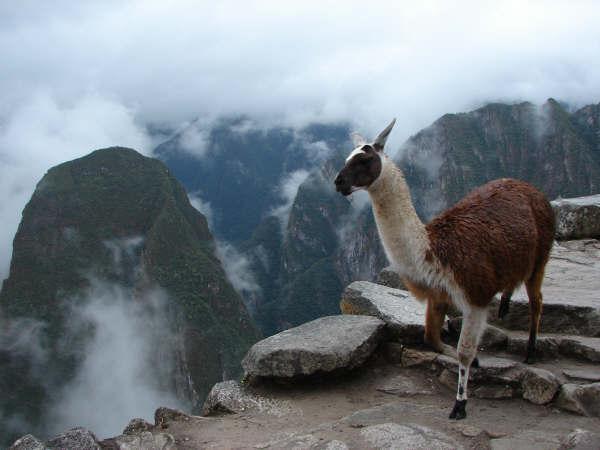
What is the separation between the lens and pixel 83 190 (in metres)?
58.1

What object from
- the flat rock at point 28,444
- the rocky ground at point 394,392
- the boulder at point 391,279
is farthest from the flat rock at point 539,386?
the flat rock at point 28,444

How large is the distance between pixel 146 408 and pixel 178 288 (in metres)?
12.0

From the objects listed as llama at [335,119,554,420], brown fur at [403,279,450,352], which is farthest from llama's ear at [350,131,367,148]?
brown fur at [403,279,450,352]

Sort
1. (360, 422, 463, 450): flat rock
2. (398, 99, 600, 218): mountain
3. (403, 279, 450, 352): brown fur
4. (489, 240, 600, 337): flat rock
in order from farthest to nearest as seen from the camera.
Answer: (398, 99, 600, 218): mountain → (489, 240, 600, 337): flat rock → (403, 279, 450, 352): brown fur → (360, 422, 463, 450): flat rock

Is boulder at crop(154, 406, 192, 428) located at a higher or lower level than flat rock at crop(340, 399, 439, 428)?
higher

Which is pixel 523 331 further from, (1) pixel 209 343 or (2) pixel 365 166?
(1) pixel 209 343

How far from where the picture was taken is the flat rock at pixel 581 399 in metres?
3.47

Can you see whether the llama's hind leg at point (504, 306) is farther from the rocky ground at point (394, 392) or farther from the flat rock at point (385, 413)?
the flat rock at point (385, 413)

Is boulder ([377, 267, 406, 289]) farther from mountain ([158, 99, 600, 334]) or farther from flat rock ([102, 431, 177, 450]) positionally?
mountain ([158, 99, 600, 334])

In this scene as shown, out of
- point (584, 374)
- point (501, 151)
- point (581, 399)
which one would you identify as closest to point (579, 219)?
point (584, 374)

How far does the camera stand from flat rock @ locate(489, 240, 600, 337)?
15.1 feet

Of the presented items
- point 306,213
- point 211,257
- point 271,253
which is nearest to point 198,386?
point 211,257

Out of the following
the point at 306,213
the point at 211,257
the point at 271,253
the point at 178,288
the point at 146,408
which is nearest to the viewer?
the point at 146,408

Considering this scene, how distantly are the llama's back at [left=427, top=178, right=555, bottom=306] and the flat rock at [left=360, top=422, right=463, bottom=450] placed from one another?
89cm
